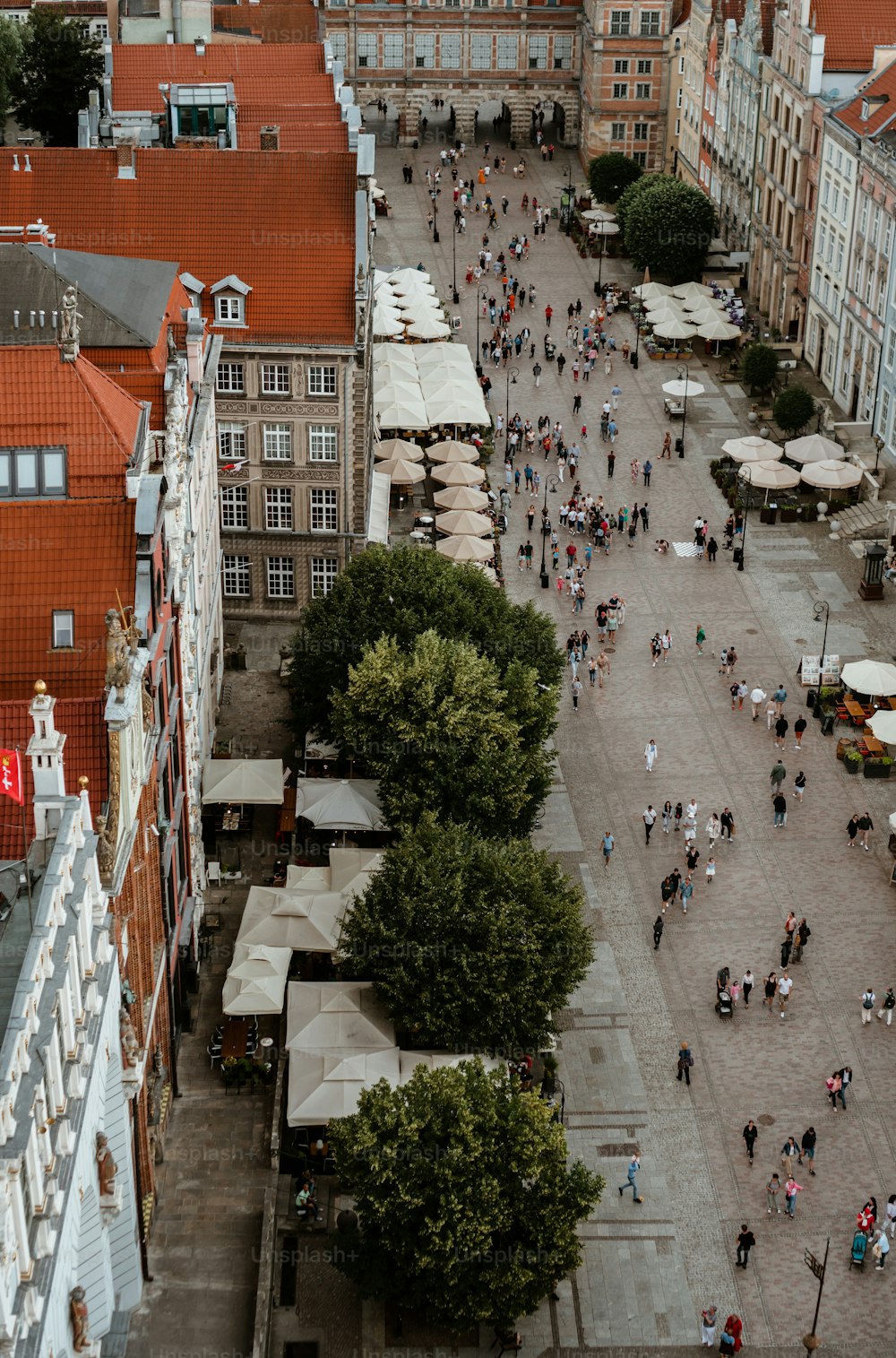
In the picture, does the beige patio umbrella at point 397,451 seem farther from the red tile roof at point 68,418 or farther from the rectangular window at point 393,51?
the rectangular window at point 393,51

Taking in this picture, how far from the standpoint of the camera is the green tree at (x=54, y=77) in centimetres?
15762

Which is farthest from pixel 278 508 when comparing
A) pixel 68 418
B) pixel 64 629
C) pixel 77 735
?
pixel 77 735

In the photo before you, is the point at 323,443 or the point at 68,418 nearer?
the point at 68,418

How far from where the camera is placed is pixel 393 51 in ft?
619

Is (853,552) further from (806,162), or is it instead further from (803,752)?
(806,162)

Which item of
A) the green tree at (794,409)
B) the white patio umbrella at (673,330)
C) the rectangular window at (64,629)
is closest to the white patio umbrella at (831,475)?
the green tree at (794,409)

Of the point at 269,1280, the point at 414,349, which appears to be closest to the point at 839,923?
the point at 269,1280

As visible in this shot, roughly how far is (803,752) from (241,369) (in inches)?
1215

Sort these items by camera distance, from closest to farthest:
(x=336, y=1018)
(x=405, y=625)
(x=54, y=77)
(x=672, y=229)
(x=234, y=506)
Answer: (x=336, y=1018)
(x=405, y=625)
(x=234, y=506)
(x=672, y=229)
(x=54, y=77)

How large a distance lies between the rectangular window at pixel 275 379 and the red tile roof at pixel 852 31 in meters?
56.0

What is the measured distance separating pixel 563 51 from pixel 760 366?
239 feet

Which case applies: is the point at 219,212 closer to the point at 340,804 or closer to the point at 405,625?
the point at 405,625

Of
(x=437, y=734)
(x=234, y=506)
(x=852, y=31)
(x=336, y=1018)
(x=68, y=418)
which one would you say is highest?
(x=852, y=31)

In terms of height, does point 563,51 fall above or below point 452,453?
above
